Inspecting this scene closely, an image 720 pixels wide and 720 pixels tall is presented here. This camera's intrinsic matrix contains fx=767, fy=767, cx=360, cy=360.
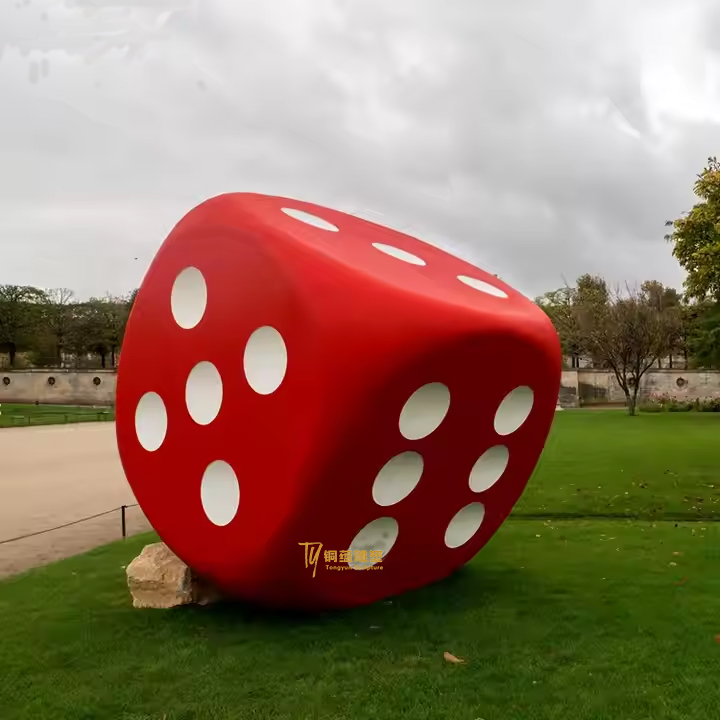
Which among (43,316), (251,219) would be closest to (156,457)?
(251,219)

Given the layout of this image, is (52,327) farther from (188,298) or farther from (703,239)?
(188,298)

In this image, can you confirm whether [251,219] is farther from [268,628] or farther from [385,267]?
[268,628]

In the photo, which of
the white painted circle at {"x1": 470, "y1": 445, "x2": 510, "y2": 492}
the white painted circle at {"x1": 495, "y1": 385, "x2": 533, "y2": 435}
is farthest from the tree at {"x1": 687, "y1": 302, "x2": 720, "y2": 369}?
the white painted circle at {"x1": 495, "y1": 385, "x2": 533, "y2": 435}

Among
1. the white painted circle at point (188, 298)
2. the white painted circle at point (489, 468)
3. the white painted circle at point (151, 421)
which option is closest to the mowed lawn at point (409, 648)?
the white painted circle at point (489, 468)

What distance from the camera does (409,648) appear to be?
4.83 metres

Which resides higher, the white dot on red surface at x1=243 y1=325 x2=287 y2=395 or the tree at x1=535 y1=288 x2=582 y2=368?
the tree at x1=535 y1=288 x2=582 y2=368

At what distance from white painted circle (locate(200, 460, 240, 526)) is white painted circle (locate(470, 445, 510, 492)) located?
60.2 inches

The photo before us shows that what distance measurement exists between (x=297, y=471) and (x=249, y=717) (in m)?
1.27

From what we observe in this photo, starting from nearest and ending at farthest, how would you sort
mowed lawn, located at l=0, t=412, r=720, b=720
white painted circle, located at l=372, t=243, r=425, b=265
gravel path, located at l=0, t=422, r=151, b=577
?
mowed lawn, located at l=0, t=412, r=720, b=720 < white painted circle, located at l=372, t=243, r=425, b=265 < gravel path, located at l=0, t=422, r=151, b=577

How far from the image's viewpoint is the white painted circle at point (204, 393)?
4688 millimetres

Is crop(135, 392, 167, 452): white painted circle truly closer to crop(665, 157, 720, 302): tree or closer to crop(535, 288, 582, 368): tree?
crop(665, 157, 720, 302): tree

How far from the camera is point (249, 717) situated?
12.8ft

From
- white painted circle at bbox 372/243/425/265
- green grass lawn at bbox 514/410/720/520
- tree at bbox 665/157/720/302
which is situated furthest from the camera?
tree at bbox 665/157/720/302

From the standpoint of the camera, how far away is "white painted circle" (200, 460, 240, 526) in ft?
15.3
